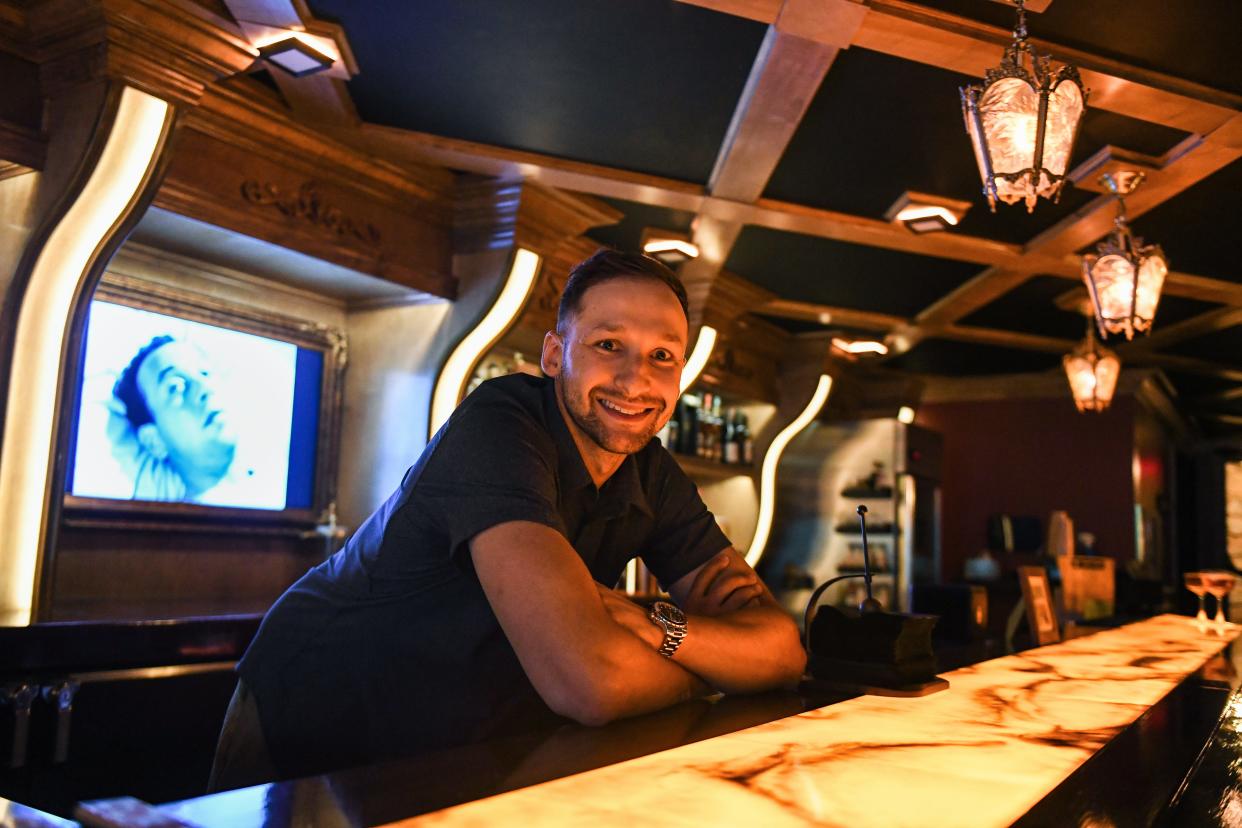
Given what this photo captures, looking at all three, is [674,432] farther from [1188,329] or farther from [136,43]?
[136,43]

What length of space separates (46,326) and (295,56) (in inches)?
38.7

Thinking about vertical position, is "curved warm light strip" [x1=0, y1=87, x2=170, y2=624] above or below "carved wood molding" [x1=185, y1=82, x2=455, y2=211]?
below

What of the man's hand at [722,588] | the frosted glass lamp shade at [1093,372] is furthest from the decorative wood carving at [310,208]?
the frosted glass lamp shade at [1093,372]

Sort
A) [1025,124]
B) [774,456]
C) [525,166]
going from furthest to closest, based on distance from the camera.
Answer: [774,456], [525,166], [1025,124]

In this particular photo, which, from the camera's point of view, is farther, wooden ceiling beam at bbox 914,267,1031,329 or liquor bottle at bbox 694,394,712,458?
liquor bottle at bbox 694,394,712,458

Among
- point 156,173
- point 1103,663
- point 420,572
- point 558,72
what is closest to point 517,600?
point 420,572

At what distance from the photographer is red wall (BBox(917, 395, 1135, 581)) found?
7.91 m

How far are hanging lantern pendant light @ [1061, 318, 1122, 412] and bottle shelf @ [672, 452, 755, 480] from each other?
6.69ft

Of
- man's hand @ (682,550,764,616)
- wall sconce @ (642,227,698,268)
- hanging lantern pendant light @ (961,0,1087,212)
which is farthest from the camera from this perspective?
wall sconce @ (642,227,698,268)

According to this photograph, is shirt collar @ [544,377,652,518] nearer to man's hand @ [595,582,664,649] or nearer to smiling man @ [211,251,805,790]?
smiling man @ [211,251,805,790]

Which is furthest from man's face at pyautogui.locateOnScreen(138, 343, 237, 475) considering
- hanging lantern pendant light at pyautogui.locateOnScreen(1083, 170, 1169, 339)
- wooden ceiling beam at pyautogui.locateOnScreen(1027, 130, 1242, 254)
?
wooden ceiling beam at pyautogui.locateOnScreen(1027, 130, 1242, 254)

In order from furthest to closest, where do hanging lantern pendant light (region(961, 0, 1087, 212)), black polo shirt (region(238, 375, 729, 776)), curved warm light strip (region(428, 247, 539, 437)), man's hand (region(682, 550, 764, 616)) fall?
curved warm light strip (region(428, 247, 539, 437)) → hanging lantern pendant light (region(961, 0, 1087, 212)) → man's hand (region(682, 550, 764, 616)) → black polo shirt (region(238, 375, 729, 776))

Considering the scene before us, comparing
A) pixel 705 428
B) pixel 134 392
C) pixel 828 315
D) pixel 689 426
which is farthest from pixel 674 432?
pixel 134 392

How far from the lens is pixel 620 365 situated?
142 centimetres
